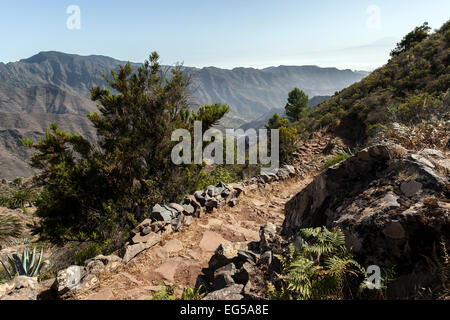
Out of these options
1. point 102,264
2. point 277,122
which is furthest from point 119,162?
point 277,122

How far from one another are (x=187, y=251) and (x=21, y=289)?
2596mm

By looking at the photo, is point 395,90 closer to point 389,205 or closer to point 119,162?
point 389,205

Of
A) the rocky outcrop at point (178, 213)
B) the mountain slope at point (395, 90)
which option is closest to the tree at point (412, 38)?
the mountain slope at point (395, 90)

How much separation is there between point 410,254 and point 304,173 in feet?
27.0

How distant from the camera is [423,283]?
1.79 metres

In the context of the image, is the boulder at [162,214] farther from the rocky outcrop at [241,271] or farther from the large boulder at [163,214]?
the rocky outcrop at [241,271]

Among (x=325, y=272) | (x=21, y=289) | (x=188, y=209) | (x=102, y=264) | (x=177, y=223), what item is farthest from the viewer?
(x=188, y=209)

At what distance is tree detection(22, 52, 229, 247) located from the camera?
19.7 ft

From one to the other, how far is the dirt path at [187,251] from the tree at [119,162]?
1.59 metres

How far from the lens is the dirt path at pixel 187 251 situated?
3754 millimetres

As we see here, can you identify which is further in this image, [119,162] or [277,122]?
[277,122]

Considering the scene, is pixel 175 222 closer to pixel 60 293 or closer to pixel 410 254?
pixel 60 293

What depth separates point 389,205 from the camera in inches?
91.4

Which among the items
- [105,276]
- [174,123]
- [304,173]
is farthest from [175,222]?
[304,173]
